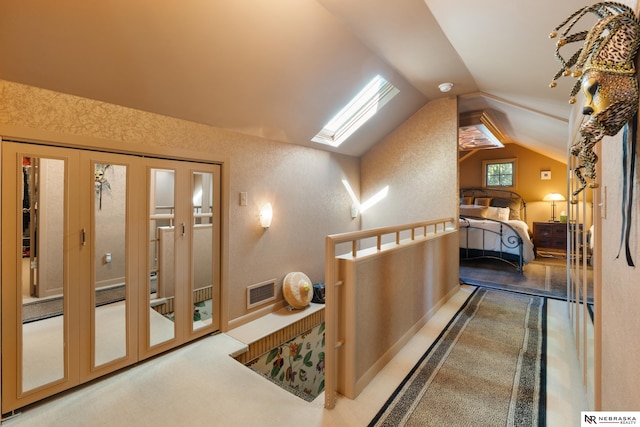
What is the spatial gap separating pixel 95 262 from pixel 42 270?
0.27 metres

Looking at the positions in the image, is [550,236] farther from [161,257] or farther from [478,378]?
[161,257]

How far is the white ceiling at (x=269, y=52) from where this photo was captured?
1.55 metres

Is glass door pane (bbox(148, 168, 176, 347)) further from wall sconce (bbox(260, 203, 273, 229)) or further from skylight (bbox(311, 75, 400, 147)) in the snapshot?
skylight (bbox(311, 75, 400, 147))

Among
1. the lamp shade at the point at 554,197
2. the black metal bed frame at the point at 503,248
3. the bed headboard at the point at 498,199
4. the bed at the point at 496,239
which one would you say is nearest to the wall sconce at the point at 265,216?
the bed at the point at 496,239

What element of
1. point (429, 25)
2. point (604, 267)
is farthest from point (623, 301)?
point (429, 25)

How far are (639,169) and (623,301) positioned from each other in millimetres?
460

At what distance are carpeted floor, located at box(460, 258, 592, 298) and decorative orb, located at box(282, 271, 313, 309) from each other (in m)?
2.45

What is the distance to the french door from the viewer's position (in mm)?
1689

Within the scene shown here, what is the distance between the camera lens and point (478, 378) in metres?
1.94

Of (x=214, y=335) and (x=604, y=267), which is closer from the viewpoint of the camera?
Answer: (x=604, y=267)

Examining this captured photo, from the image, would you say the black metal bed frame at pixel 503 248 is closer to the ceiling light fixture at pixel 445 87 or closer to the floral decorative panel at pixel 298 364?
the ceiling light fixture at pixel 445 87

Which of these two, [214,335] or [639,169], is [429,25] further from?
[214,335]

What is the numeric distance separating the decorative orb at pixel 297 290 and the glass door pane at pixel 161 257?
4.06 ft

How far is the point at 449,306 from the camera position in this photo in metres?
3.23
